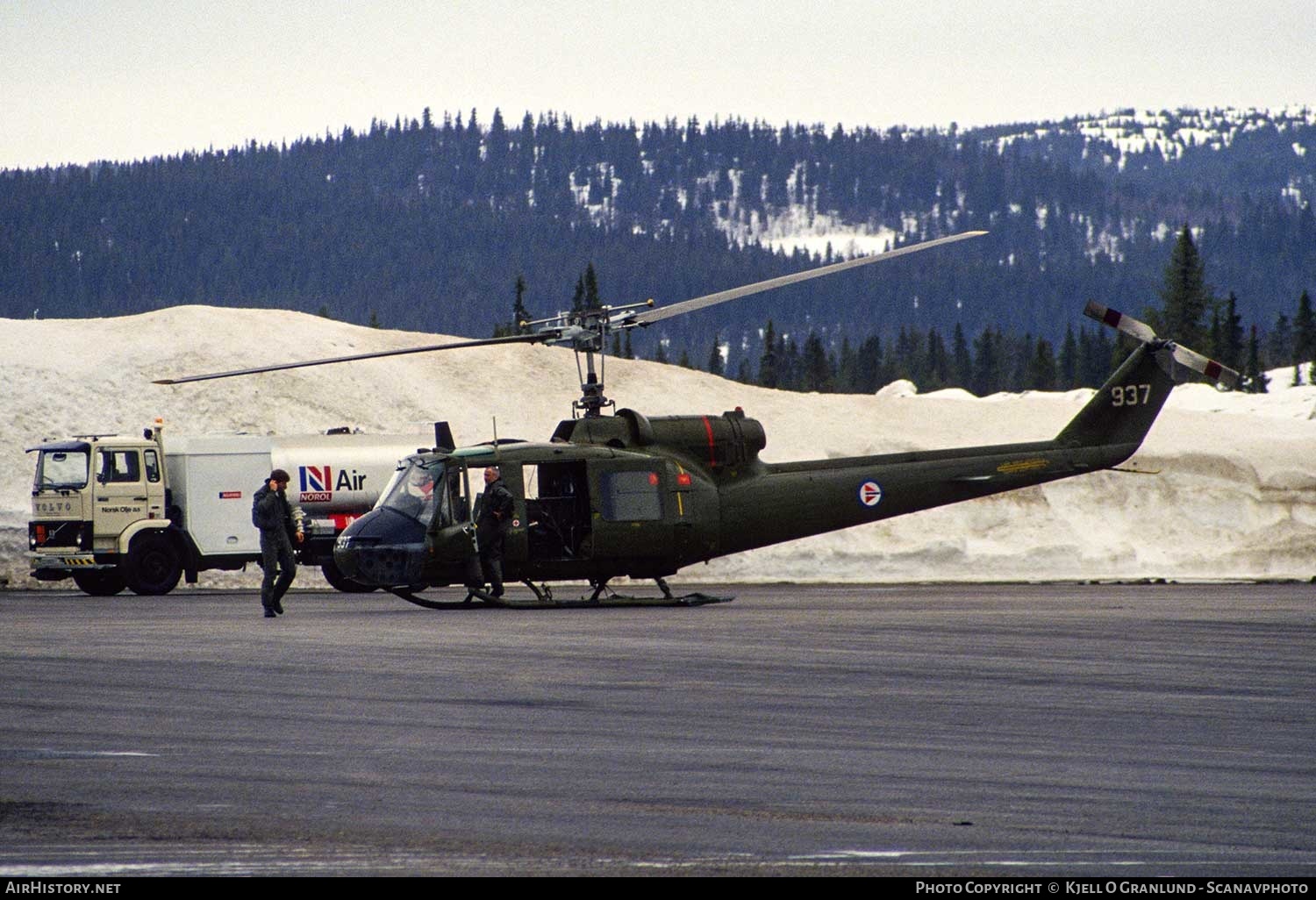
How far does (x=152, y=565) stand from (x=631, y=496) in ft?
35.8

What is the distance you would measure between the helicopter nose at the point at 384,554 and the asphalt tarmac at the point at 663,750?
9.39 ft

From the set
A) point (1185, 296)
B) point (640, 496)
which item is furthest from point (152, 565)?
point (1185, 296)

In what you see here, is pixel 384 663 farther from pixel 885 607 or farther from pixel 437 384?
pixel 437 384

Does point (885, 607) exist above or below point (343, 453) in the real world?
below

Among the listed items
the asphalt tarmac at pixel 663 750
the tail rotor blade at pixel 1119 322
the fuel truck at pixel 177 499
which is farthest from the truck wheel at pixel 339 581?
the tail rotor blade at pixel 1119 322

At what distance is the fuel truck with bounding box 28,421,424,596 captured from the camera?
28.7 meters

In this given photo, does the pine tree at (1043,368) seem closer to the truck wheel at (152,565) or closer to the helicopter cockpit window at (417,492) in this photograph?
the truck wheel at (152,565)

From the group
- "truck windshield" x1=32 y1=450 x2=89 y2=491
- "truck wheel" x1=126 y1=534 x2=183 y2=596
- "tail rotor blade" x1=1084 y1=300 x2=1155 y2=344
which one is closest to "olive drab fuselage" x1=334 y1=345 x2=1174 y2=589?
"tail rotor blade" x1=1084 y1=300 x2=1155 y2=344

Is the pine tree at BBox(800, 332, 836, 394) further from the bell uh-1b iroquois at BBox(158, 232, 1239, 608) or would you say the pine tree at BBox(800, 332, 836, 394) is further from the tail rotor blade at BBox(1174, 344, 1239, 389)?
the bell uh-1b iroquois at BBox(158, 232, 1239, 608)

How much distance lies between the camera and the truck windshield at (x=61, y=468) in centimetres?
2892

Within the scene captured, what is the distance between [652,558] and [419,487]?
3.43 metres

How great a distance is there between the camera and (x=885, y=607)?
22625 millimetres

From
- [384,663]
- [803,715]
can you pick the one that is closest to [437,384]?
[384,663]

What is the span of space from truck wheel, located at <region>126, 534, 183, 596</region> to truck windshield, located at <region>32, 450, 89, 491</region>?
1567 mm
